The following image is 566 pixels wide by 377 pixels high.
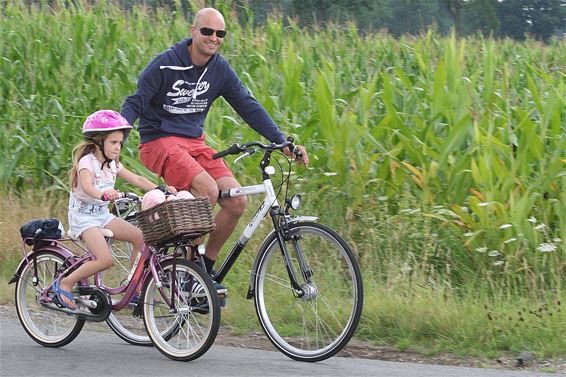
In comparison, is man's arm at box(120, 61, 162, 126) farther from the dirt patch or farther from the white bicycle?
the dirt patch

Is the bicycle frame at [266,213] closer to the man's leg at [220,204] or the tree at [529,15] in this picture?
the man's leg at [220,204]

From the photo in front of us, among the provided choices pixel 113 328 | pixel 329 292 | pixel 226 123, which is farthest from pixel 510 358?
pixel 226 123

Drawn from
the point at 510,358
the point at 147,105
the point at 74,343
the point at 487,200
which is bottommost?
the point at 74,343

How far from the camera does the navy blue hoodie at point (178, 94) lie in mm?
6848

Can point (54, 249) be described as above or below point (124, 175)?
below

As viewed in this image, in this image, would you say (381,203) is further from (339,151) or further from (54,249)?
(54,249)

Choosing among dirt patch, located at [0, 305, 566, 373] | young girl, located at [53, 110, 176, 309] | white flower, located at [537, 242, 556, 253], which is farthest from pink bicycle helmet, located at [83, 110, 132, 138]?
white flower, located at [537, 242, 556, 253]

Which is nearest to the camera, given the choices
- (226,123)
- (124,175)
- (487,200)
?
(124,175)

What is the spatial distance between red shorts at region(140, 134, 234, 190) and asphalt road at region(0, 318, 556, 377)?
3.80ft

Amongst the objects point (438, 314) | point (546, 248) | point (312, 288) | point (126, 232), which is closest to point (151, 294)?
point (126, 232)

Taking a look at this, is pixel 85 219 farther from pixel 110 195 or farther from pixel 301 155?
pixel 301 155

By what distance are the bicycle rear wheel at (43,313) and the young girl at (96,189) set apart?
22cm

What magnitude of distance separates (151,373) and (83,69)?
6403mm

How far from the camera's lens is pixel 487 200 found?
7660mm
